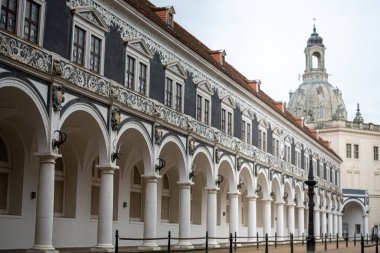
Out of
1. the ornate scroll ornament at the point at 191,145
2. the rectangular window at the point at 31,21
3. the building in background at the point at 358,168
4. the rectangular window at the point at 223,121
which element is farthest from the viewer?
the building in background at the point at 358,168

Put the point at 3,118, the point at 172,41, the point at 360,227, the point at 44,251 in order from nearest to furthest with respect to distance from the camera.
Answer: the point at 44,251 → the point at 3,118 → the point at 172,41 → the point at 360,227

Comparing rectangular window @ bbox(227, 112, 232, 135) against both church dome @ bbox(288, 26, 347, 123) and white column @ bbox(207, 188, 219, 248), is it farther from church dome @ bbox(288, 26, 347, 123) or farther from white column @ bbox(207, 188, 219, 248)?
church dome @ bbox(288, 26, 347, 123)

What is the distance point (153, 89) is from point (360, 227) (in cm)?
5355

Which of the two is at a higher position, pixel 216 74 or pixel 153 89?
pixel 216 74

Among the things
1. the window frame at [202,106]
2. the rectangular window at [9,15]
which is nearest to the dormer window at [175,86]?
the window frame at [202,106]

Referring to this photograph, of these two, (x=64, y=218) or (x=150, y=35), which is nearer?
(x=64, y=218)

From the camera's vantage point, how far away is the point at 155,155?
2486 cm

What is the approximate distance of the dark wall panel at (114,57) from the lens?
21.8 metres

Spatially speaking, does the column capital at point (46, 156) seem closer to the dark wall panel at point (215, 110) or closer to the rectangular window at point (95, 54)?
Answer: the rectangular window at point (95, 54)

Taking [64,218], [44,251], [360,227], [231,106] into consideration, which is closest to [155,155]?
[64,218]

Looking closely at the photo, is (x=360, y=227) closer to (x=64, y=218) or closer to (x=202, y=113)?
(x=202, y=113)

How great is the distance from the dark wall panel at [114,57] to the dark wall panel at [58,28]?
251cm

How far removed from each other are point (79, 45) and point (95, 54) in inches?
43.5

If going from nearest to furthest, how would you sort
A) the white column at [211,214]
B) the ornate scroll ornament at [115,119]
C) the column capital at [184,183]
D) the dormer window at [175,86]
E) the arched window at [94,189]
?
the ornate scroll ornament at [115,119] → the arched window at [94,189] → the dormer window at [175,86] → the column capital at [184,183] → the white column at [211,214]
